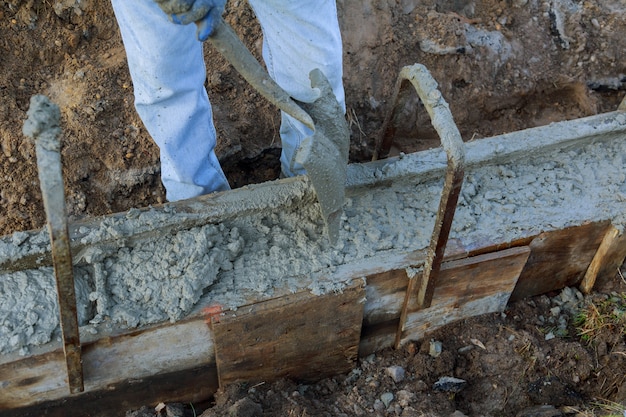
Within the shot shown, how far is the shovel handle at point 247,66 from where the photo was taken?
1829 millimetres

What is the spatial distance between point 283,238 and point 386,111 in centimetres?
133

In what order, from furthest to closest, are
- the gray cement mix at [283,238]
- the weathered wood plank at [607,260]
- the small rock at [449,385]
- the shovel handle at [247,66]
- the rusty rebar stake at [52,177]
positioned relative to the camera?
1. the weathered wood plank at [607,260]
2. the small rock at [449,385]
3. the gray cement mix at [283,238]
4. the shovel handle at [247,66]
5. the rusty rebar stake at [52,177]

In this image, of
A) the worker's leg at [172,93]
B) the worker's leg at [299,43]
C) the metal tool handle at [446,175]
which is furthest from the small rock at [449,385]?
the worker's leg at [172,93]

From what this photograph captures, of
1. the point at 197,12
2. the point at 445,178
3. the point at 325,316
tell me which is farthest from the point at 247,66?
the point at 325,316

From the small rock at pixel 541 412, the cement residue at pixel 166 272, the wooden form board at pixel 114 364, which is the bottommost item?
the small rock at pixel 541 412

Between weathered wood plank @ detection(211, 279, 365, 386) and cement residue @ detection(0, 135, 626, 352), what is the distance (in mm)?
57

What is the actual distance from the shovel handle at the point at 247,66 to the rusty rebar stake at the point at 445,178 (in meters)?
0.37

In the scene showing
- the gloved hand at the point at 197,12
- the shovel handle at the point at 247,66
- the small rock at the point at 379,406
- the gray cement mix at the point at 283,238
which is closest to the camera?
the gloved hand at the point at 197,12

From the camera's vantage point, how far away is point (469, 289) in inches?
93.6

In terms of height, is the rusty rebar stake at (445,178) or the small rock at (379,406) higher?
the rusty rebar stake at (445,178)

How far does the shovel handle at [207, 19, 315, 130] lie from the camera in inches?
72.0

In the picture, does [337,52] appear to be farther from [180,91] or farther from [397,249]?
[397,249]

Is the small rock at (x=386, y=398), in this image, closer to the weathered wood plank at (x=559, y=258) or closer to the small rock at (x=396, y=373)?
the small rock at (x=396, y=373)

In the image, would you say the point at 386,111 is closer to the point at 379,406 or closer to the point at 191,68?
the point at 191,68
